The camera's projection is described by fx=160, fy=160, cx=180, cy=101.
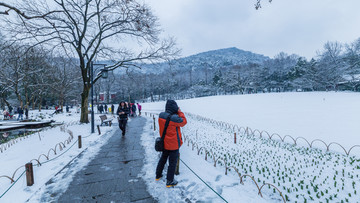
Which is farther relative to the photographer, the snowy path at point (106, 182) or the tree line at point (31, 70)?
the tree line at point (31, 70)

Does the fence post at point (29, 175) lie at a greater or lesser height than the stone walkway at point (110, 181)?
greater

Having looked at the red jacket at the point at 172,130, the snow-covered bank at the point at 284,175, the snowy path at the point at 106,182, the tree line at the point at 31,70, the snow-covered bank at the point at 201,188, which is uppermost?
the tree line at the point at 31,70

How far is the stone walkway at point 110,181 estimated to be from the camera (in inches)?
127

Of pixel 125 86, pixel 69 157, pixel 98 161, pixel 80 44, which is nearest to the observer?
pixel 98 161

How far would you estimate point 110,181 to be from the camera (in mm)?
3850

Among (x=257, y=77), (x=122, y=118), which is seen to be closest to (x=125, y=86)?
(x=257, y=77)

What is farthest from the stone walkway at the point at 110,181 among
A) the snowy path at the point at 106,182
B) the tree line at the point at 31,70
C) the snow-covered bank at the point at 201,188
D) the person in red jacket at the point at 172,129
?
the tree line at the point at 31,70

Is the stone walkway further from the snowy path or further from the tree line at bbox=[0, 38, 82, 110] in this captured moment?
the tree line at bbox=[0, 38, 82, 110]

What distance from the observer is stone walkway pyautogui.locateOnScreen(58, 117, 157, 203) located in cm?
322

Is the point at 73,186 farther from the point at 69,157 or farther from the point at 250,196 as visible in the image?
the point at 250,196

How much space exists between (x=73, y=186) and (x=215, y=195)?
3.20 m

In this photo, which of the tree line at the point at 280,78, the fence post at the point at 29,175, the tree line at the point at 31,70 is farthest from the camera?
the tree line at the point at 280,78

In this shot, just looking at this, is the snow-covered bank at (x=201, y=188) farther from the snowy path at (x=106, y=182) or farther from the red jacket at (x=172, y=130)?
the red jacket at (x=172, y=130)

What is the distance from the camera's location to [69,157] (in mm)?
5598
